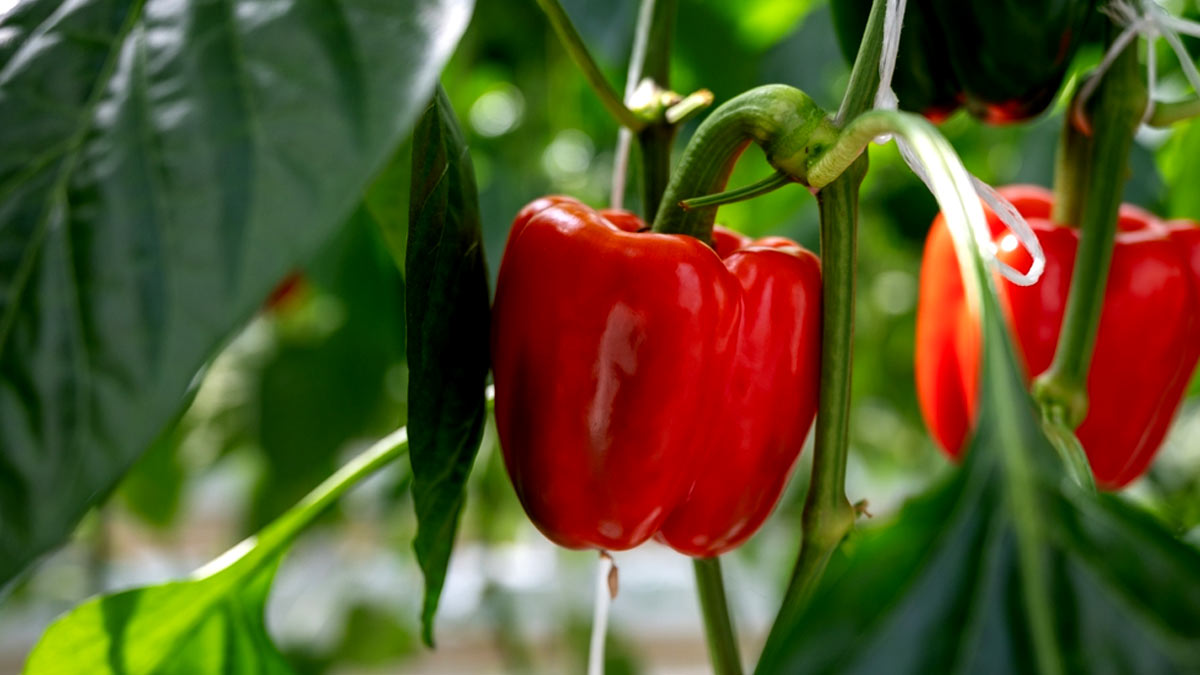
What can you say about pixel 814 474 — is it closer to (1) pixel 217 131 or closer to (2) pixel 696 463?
(2) pixel 696 463

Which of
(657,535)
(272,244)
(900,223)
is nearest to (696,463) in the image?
(657,535)

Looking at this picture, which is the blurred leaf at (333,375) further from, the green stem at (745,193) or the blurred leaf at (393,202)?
the green stem at (745,193)

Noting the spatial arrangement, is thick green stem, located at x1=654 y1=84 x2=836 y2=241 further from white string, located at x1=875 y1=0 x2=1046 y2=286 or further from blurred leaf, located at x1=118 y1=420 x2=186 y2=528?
blurred leaf, located at x1=118 y1=420 x2=186 y2=528

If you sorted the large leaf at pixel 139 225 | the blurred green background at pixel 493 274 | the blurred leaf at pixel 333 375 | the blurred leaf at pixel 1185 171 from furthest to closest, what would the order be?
the blurred leaf at pixel 333 375 → the blurred green background at pixel 493 274 → the blurred leaf at pixel 1185 171 → the large leaf at pixel 139 225

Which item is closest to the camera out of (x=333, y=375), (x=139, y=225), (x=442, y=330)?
(x=139, y=225)

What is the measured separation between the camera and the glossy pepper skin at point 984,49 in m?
0.40

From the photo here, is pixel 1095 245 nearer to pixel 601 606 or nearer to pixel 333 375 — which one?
pixel 601 606

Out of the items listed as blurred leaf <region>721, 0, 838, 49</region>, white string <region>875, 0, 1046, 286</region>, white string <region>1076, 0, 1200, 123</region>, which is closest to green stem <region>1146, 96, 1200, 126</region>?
white string <region>1076, 0, 1200, 123</region>

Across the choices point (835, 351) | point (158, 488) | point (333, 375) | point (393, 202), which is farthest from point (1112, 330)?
point (158, 488)

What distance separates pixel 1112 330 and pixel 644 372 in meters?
0.20

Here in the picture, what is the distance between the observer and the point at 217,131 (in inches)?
8.7

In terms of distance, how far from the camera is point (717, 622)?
1.15 feet

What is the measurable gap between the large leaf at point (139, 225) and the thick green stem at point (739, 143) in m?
0.11

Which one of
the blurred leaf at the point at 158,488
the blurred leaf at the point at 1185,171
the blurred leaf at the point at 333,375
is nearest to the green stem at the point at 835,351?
the blurred leaf at the point at 1185,171
